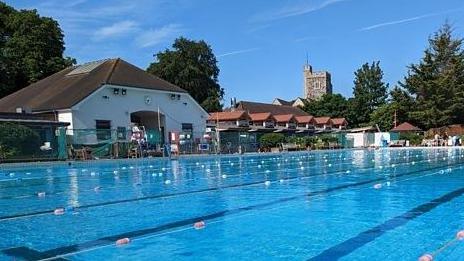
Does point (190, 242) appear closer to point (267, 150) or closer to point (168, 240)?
point (168, 240)

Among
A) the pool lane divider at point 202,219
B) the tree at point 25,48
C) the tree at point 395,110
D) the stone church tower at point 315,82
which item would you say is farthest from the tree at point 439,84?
the stone church tower at point 315,82

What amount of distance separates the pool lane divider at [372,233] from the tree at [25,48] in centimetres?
4174

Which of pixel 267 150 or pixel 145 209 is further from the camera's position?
pixel 267 150

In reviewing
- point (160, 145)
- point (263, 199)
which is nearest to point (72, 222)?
point (263, 199)

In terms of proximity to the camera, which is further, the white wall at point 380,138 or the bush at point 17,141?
the white wall at point 380,138

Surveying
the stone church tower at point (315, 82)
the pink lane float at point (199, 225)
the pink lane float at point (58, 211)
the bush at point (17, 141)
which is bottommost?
the pink lane float at point (199, 225)

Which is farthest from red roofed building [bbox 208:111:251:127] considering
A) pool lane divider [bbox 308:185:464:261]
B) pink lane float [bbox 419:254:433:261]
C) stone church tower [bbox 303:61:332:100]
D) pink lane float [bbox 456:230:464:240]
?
stone church tower [bbox 303:61:332:100]

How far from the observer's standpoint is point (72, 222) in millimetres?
7441

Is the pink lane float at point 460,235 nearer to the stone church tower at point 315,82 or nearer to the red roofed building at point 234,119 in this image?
the red roofed building at point 234,119

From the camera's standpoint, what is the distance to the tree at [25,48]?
145 feet

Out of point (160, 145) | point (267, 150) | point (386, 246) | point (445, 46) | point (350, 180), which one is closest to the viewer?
point (386, 246)

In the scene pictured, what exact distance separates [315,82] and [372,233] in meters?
132

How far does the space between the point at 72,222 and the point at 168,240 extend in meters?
2.14

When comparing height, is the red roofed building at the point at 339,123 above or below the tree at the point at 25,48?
below
